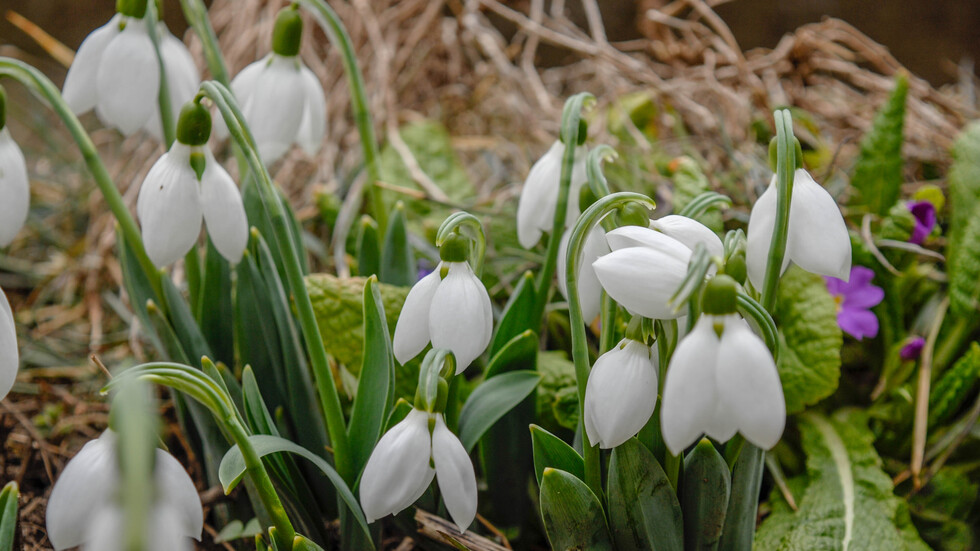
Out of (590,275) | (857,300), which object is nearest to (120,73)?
(590,275)

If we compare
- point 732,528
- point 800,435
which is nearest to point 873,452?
point 800,435

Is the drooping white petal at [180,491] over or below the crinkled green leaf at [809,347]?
over

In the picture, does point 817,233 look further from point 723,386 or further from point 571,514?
point 571,514

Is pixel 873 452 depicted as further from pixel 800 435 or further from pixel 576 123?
pixel 576 123

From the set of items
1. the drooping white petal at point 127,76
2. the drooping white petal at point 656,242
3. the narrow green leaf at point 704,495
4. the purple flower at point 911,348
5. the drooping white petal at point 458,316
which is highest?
the drooping white petal at point 127,76

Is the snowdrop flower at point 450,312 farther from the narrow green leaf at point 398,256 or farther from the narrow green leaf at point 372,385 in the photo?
the narrow green leaf at point 398,256

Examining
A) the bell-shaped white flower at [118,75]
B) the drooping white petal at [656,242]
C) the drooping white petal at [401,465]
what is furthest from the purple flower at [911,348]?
the bell-shaped white flower at [118,75]
